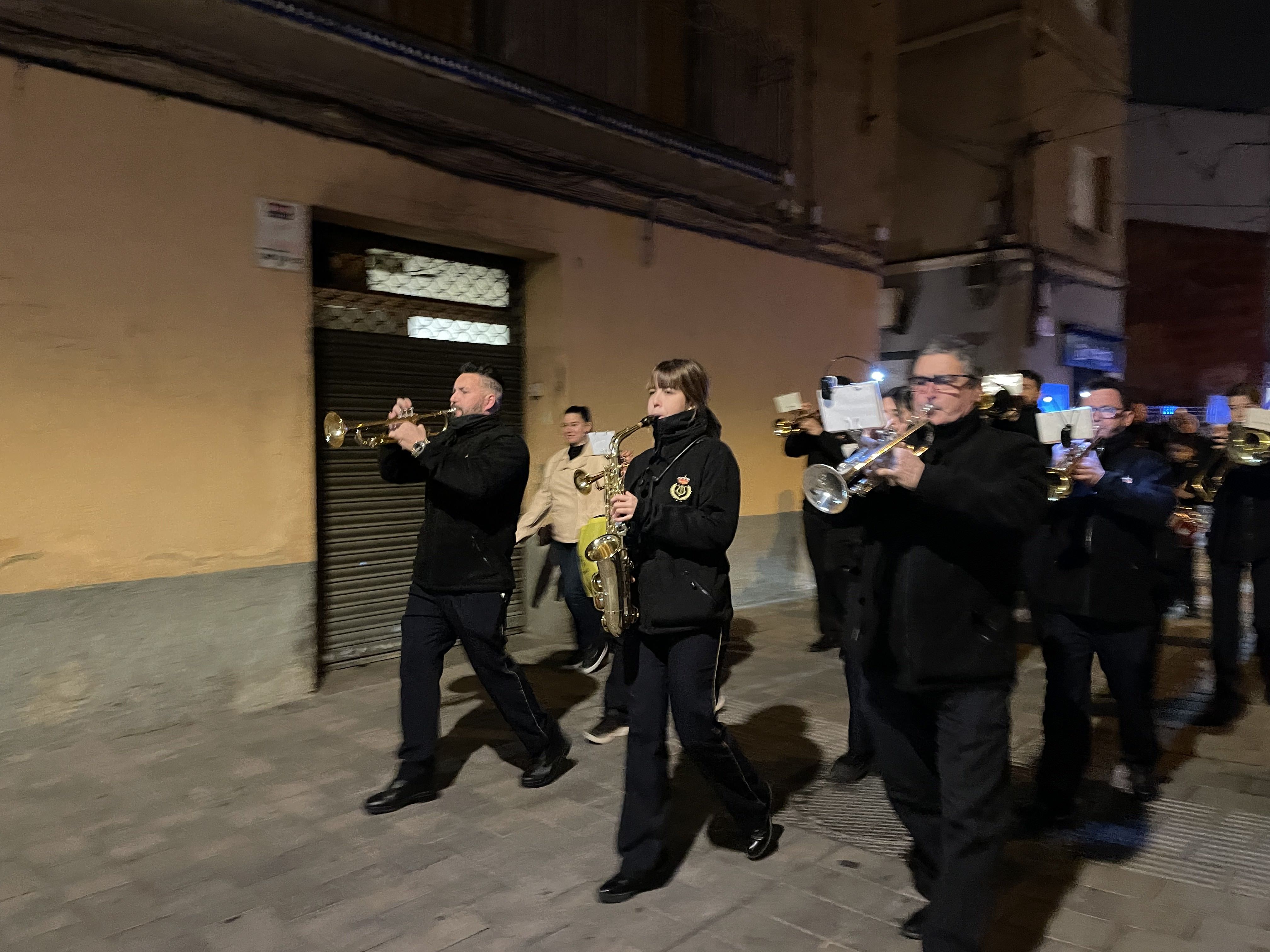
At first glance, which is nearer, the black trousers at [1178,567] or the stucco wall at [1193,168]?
the black trousers at [1178,567]

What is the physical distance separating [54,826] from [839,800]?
3665mm

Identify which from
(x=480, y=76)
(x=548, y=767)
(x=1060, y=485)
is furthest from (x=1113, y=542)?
(x=480, y=76)

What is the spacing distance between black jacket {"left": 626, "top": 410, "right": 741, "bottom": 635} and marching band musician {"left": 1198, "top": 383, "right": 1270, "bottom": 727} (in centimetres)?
341

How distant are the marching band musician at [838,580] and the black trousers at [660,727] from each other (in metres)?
0.57

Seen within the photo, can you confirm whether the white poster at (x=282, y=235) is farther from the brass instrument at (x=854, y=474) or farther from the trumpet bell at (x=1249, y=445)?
the trumpet bell at (x=1249, y=445)

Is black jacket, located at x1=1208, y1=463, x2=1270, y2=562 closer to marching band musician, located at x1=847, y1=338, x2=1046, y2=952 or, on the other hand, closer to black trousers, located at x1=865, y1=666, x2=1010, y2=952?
marching band musician, located at x1=847, y1=338, x2=1046, y2=952

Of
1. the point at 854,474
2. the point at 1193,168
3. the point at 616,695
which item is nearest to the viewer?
the point at 854,474

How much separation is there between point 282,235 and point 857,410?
4.40 m

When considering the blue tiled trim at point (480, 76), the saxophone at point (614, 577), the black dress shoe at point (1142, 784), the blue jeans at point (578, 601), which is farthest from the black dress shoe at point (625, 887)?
the blue tiled trim at point (480, 76)

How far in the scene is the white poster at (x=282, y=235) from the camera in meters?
5.74

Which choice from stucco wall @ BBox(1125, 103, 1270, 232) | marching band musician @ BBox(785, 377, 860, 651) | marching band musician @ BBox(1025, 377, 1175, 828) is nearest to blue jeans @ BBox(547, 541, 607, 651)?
marching band musician @ BBox(785, 377, 860, 651)

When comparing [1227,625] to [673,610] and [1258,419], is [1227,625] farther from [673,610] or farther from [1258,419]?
[673,610]

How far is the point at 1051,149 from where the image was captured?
15086 mm

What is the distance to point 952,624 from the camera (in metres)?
2.68
